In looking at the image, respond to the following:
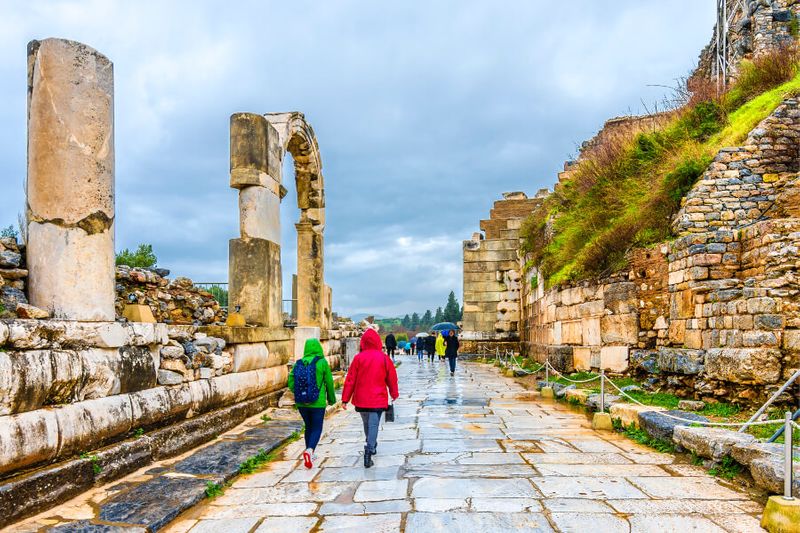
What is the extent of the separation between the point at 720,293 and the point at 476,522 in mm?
6423

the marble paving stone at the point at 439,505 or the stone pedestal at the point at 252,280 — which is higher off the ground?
the stone pedestal at the point at 252,280

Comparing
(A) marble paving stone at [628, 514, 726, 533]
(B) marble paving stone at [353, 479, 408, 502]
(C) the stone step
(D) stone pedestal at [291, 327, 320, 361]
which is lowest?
(B) marble paving stone at [353, 479, 408, 502]

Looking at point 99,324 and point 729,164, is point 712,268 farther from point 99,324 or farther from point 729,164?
point 99,324

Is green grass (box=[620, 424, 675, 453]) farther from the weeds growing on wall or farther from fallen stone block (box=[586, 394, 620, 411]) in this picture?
the weeds growing on wall

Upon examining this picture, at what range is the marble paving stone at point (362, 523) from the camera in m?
4.20

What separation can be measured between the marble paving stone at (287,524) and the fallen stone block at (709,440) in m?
3.69


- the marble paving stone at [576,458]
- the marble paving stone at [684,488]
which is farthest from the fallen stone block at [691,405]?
the marble paving stone at [684,488]

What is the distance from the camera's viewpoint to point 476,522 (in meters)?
4.29

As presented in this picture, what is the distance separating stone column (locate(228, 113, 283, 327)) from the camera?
9.74 metres

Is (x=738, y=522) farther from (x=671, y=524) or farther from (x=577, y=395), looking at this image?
(x=577, y=395)

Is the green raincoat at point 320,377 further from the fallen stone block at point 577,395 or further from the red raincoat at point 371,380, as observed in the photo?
the fallen stone block at point 577,395

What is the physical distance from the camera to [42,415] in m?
4.39

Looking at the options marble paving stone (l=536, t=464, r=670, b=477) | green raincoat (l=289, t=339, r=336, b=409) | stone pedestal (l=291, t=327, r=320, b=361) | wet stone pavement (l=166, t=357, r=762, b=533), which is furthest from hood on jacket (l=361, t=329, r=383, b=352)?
stone pedestal (l=291, t=327, r=320, b=361)

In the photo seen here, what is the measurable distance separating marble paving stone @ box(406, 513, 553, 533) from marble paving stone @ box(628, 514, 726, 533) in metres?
0.62
